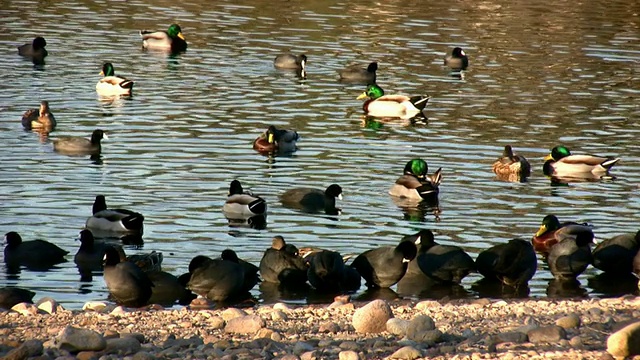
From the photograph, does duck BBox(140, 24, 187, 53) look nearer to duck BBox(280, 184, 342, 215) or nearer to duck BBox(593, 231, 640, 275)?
duck BBox(280, 184, 342, 215)

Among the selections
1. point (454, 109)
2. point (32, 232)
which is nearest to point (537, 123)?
point (454, 109)

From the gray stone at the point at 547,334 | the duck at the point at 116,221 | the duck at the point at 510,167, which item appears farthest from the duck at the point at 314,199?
the gray stone at the point at 547,334

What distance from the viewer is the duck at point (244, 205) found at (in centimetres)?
1984

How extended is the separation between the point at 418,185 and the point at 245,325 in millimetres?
9458

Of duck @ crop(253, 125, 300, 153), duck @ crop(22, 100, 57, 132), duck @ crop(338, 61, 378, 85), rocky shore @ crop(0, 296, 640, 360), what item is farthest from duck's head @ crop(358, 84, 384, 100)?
rocky shore @ crop(0, 296, 640, 360)

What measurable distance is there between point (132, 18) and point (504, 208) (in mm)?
28091

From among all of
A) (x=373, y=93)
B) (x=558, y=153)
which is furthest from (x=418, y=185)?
(x=373, y=93)

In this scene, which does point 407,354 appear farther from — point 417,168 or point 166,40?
point 166,40

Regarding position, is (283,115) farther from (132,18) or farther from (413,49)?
(132,18)

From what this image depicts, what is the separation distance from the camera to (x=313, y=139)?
2700 centimetres

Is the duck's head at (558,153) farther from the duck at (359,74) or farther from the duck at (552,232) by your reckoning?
the duck at (359,74)

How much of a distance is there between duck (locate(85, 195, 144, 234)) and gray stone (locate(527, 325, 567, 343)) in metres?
8.30

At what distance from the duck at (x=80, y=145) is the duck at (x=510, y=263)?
1045 centimetres

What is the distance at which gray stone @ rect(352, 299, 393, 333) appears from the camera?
1266 centimetres
